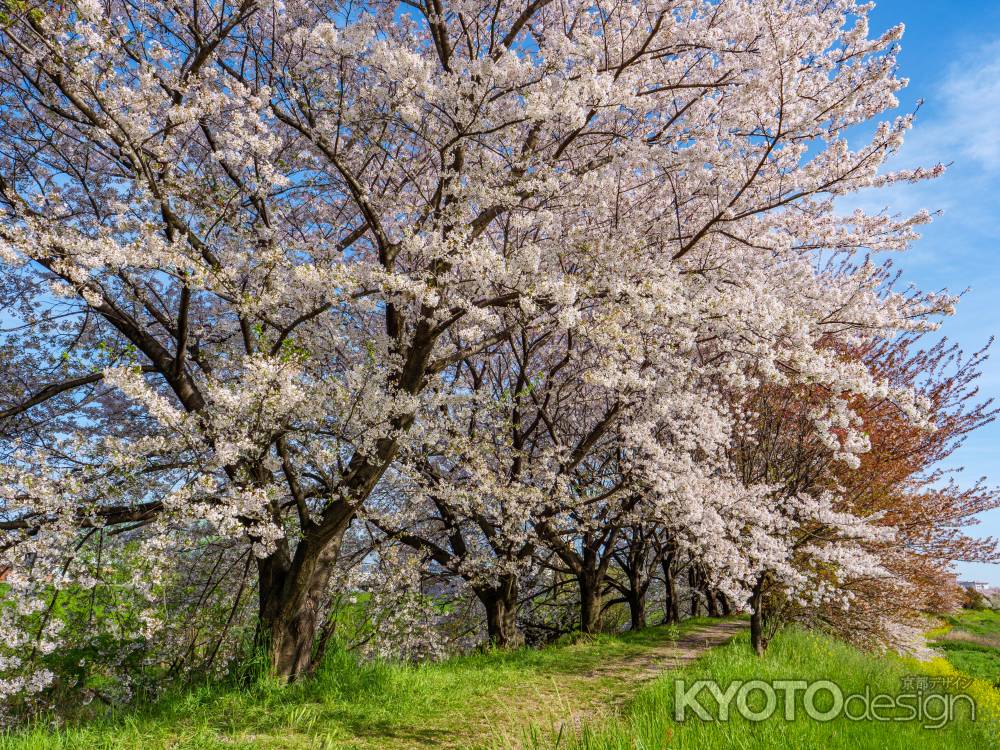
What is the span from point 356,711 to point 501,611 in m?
5.40

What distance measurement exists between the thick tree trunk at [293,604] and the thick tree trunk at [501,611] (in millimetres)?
3974

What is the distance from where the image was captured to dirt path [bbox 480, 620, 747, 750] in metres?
5.28

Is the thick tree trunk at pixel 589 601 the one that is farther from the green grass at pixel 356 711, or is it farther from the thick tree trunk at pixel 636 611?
the green grass at pixel 356 711

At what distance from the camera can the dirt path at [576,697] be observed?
5276 millimetres

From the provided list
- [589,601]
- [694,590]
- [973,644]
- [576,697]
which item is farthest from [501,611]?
[973,644]

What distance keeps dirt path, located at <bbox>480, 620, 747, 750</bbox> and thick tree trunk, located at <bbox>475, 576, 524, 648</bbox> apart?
2125 mm

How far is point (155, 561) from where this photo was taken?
20.9 ft

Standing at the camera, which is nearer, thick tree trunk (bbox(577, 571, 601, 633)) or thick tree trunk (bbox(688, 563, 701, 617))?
thick tree trunk (bbox(577, 571, 601, 633))

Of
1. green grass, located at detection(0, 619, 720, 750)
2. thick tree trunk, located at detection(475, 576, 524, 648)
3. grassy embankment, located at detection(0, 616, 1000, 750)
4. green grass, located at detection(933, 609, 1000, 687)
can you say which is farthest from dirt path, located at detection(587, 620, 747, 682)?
green grass, located at detection(933, 609, 1000, 687)

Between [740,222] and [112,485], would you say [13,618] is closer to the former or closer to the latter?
[112,485]

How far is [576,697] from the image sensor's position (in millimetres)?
7336

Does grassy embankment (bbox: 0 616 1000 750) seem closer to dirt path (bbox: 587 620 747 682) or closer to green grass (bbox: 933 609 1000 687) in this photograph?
dirt path (bbox: 587 620 747 682)

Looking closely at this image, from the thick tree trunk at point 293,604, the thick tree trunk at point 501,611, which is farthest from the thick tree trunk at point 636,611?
the thick tree trunk at point 293,604

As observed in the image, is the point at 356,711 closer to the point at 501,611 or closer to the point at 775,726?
the point at 775,726
